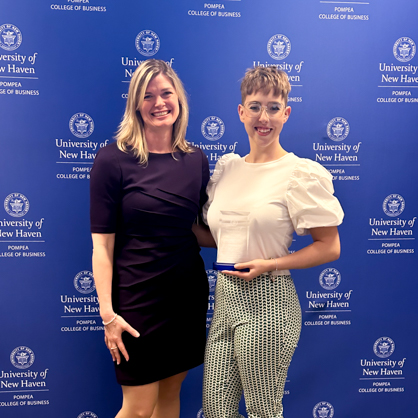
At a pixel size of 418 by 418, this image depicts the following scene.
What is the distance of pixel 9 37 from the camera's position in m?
2.33

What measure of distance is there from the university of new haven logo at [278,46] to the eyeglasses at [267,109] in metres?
0.94

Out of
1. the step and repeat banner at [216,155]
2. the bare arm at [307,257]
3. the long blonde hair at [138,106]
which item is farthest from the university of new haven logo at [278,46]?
the bare arm at [307,257]

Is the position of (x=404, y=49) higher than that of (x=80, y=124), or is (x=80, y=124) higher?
(x=404, y=49)

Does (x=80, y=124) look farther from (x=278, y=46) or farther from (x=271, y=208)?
(x=271, y=208)

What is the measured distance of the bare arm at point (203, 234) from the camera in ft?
6.47

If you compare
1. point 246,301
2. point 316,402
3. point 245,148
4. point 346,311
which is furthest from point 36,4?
point 316,402

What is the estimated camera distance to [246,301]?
5.36 feet

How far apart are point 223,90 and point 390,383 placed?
2.13 metres

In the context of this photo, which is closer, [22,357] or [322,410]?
[22,357]

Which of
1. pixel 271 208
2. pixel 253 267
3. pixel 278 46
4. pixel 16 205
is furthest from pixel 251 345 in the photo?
pixel 278 46

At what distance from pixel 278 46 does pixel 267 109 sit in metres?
1.00

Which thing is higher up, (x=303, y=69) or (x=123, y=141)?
(x=303, y=69)

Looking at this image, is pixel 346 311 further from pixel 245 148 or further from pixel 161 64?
pixel 161 64

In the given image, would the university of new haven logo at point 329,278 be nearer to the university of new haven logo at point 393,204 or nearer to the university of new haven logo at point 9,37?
the university of new haven logo at point 393,204
